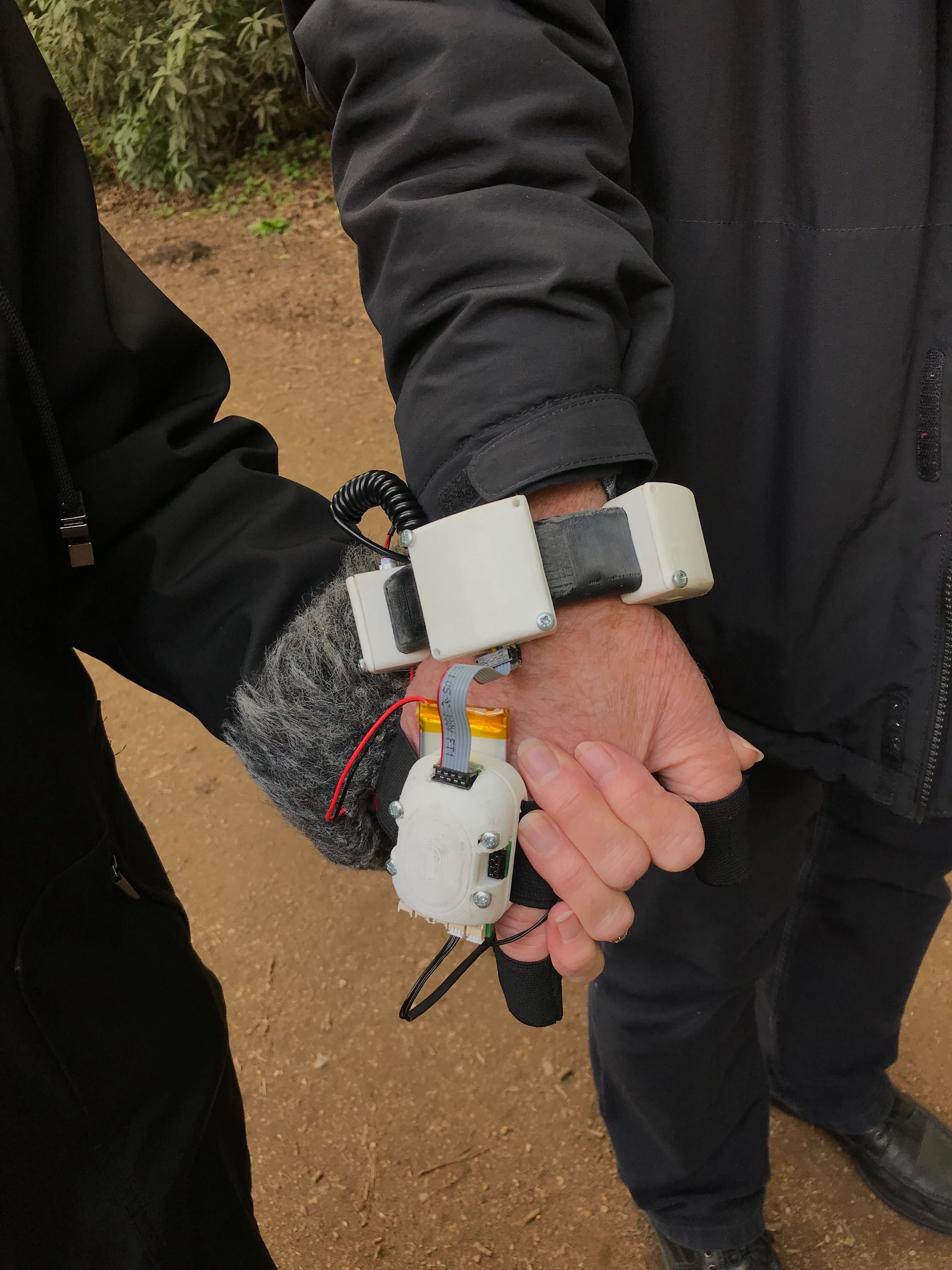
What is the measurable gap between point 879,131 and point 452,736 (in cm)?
80

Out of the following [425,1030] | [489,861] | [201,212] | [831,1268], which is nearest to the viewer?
[489,861]

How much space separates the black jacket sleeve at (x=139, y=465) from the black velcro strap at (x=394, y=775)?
0.58 ft

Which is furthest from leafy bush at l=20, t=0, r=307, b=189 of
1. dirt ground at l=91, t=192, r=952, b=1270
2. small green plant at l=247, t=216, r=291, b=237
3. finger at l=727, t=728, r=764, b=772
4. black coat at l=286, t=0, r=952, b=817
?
finger at l=727, t=728, r=764, b=772

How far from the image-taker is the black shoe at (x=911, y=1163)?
185 centimetres

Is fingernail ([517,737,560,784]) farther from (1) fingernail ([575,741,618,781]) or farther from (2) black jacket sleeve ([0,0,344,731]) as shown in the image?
(2) black jacket sleeve ([0,0,344,731])

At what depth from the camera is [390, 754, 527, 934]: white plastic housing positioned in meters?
0.84

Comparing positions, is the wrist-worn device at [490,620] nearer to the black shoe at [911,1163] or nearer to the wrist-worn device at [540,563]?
the wrist-worn device at [540,563]

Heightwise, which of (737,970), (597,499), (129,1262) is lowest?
(737,970)

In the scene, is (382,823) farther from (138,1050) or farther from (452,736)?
(138,1050)

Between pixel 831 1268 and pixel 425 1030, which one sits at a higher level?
pixel 425 1030

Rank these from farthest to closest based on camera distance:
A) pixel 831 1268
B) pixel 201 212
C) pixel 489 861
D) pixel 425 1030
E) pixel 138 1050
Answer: pixel 201 212, pixel 425 1030, pixel 831 1268, pixel 138 1050, pixel 489 861

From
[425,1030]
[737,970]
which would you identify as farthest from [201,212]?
[737,970]

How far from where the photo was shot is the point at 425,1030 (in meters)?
2.22

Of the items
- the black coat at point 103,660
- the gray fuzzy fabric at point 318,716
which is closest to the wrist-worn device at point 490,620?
the gray fuzzy fabric at point 318,716
